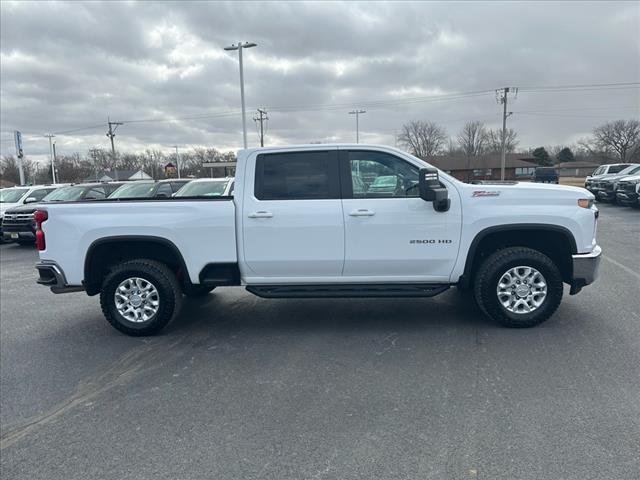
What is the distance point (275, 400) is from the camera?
3.55 metres

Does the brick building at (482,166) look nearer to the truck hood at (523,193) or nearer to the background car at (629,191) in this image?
the background car at (629,191)

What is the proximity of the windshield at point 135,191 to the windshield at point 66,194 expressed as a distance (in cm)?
114

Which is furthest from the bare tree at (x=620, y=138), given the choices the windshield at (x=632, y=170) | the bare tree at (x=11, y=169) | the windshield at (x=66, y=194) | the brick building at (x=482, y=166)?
the bare tree at (x=11, y=169)

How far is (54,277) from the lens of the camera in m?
5.08

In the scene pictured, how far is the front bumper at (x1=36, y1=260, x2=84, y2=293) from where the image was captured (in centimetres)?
505

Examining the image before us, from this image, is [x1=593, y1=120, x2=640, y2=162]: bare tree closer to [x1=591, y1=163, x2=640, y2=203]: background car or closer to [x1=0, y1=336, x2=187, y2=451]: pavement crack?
[x1=591, y1=163, x2=640, y2=203]: background car

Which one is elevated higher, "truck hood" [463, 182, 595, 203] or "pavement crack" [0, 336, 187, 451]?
"truck hood" [463, 182, 595, 203]

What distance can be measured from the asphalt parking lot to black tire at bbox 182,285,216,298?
35 centimetres

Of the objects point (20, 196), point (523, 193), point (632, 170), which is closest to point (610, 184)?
point (632, 170)

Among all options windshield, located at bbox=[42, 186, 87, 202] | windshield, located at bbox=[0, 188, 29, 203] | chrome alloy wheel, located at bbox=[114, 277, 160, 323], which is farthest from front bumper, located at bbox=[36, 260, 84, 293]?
windshield, located at bbox=[0, 188, 29, 203]

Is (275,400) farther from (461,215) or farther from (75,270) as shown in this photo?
(75,270)

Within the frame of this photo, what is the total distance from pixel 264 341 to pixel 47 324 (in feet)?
10.1

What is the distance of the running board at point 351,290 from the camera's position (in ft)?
15.8

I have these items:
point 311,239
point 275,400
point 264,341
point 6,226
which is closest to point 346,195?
point 311,239
